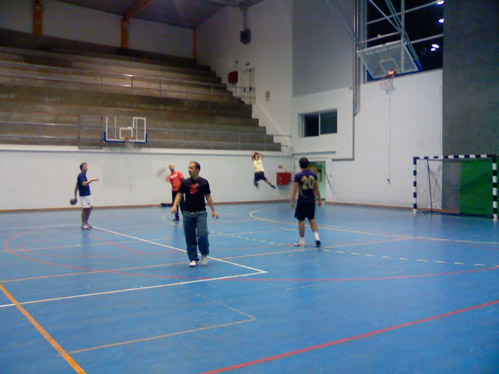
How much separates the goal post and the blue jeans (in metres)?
13.3

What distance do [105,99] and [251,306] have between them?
2351cm

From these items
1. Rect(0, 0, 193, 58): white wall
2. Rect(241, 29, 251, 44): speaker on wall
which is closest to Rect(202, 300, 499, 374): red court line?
Rect(241, 29, 251, 44): speaker on wall

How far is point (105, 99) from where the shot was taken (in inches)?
1072

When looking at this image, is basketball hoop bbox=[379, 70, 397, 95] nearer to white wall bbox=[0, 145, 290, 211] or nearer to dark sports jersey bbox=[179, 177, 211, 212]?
white wall bbox=[0, 145, 290, 211]

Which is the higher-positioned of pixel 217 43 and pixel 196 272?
pixel 217 43

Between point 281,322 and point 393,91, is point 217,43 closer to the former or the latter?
point 393,91

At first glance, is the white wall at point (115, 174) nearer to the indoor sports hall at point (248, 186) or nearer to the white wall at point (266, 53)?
the indoor sports hall at point (248, 186)

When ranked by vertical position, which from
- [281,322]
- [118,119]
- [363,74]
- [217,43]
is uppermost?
[217,43]

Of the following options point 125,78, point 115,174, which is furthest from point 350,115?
point 125,78

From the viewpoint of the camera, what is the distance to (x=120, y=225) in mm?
16031

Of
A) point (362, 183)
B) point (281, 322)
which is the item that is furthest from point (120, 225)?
point (362, 183)

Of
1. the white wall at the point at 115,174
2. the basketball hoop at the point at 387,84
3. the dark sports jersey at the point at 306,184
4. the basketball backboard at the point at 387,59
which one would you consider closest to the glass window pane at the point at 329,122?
the white wall at the point at 115,174

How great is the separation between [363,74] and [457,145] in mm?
6927

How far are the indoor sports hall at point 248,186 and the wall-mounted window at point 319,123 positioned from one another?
12cm
